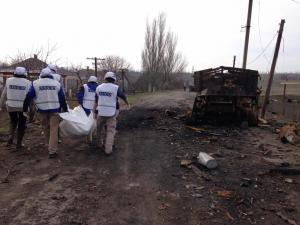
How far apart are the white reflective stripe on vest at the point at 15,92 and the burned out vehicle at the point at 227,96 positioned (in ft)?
20.5

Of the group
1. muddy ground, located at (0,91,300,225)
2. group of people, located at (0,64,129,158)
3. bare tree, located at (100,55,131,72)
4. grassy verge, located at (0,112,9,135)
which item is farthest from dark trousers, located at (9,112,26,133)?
bare tree, located at (100,55,131,72)

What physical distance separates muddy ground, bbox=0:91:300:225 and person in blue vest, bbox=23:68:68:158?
0.44m

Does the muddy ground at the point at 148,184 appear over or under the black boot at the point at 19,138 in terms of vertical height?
under

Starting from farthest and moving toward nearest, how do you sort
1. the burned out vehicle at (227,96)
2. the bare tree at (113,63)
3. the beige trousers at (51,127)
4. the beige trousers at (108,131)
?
the bare tree at (113,63)
the burned out vehicle at (227,96)
the beige trousers at (108,131)
the beige trousers at (51,127)

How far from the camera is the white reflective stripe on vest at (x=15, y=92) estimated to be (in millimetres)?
8750

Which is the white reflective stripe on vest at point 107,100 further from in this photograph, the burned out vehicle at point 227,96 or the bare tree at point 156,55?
the bare tree at point 156,55

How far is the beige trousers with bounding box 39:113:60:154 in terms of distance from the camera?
318 inches

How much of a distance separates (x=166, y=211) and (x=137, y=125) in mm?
7296

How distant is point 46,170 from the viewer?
716 centimetres

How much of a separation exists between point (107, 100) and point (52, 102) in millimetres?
1177

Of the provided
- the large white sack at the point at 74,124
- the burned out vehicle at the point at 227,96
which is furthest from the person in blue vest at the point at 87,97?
the burned out vehicle at the point at 227,96

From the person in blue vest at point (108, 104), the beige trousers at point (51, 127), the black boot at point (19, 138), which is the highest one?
the person in blue vest at point (108, 104)

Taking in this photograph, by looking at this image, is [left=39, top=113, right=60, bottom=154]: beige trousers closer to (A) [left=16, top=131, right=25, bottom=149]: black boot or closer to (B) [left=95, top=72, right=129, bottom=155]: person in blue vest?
(A) [left=16, top=131, right=25, bottom=149]: black boot

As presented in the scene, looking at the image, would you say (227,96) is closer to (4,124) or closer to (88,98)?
(88,98)
